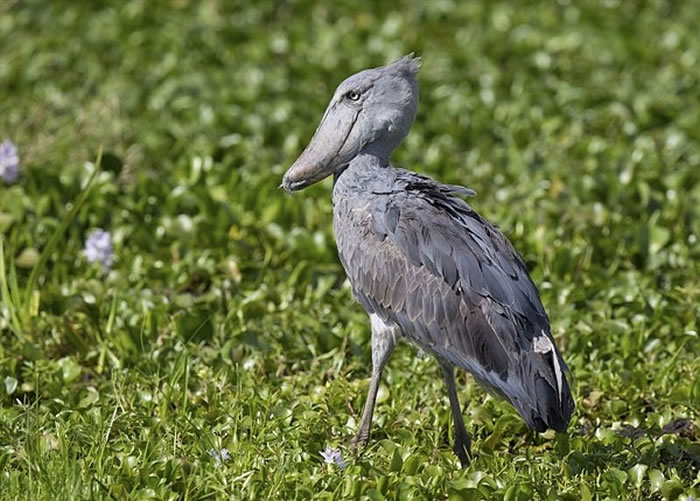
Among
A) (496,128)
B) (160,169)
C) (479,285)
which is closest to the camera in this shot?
(479,285)

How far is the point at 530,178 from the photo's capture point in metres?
7.59

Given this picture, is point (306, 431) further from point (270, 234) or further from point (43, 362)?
point (270, 234)

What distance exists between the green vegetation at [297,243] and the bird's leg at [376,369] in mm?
86

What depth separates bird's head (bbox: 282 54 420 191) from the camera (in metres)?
5.14

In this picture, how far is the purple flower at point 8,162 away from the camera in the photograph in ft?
22.0

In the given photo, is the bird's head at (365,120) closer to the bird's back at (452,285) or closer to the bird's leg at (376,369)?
the bird's back at (452,285)

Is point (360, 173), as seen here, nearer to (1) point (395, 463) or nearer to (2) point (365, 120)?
(2) point (365, 120)

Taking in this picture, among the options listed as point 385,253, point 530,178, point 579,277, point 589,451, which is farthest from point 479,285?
point 530,178

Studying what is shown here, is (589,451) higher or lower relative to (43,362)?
lower

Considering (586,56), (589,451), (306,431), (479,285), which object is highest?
(479,285)

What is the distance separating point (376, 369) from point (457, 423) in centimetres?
37

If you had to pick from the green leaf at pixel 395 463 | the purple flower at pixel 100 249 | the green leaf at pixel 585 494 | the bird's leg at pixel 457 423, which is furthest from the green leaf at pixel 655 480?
the purple flower at pixel 100 249

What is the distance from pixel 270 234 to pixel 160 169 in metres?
1.13

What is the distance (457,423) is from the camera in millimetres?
4938
